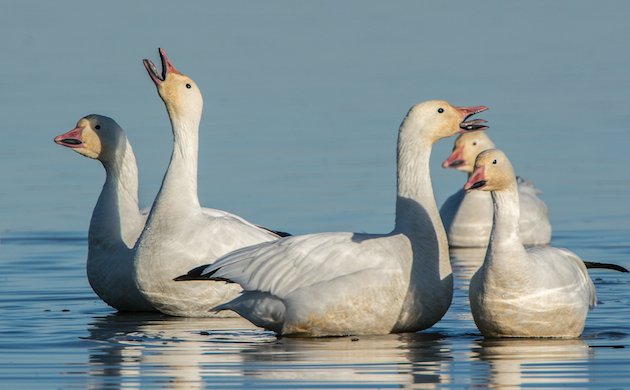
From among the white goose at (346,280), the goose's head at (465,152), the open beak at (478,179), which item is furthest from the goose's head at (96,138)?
the goose's head at (465,152)

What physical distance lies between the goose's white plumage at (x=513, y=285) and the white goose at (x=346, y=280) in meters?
0.42

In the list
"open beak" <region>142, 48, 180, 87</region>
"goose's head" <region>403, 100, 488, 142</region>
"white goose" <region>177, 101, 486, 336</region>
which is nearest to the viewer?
"white goose" <region>177, 101, 486, 336</region>

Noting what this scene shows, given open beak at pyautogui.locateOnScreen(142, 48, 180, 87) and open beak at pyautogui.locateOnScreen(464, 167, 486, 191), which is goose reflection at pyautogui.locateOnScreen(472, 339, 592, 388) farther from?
open beak at pyautogui.locateOnScreen(142, 48, 180, 87)

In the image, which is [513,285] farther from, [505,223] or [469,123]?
[469,123]

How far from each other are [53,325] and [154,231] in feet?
3.95

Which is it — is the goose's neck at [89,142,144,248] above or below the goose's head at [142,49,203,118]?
below

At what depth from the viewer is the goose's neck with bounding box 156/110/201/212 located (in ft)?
43.1

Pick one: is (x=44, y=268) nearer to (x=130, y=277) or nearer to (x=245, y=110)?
(x=130, y=277)

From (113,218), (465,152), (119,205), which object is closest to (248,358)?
(113,218)

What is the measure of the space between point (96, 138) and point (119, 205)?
26.5 inches

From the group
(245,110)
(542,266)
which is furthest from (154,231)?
(245,110)

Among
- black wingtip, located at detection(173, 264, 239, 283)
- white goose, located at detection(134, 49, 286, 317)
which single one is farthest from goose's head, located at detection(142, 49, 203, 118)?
black wingtip, located at detection(173, 264, 239, 283)

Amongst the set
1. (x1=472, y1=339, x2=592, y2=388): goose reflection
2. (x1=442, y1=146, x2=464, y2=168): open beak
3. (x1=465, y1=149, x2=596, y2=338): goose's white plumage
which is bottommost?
(x1=472, y1=339, x2=592, y2=388): goose reflection

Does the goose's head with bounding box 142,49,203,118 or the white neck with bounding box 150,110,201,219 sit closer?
the white neck with bounding box 150,110,201,219
